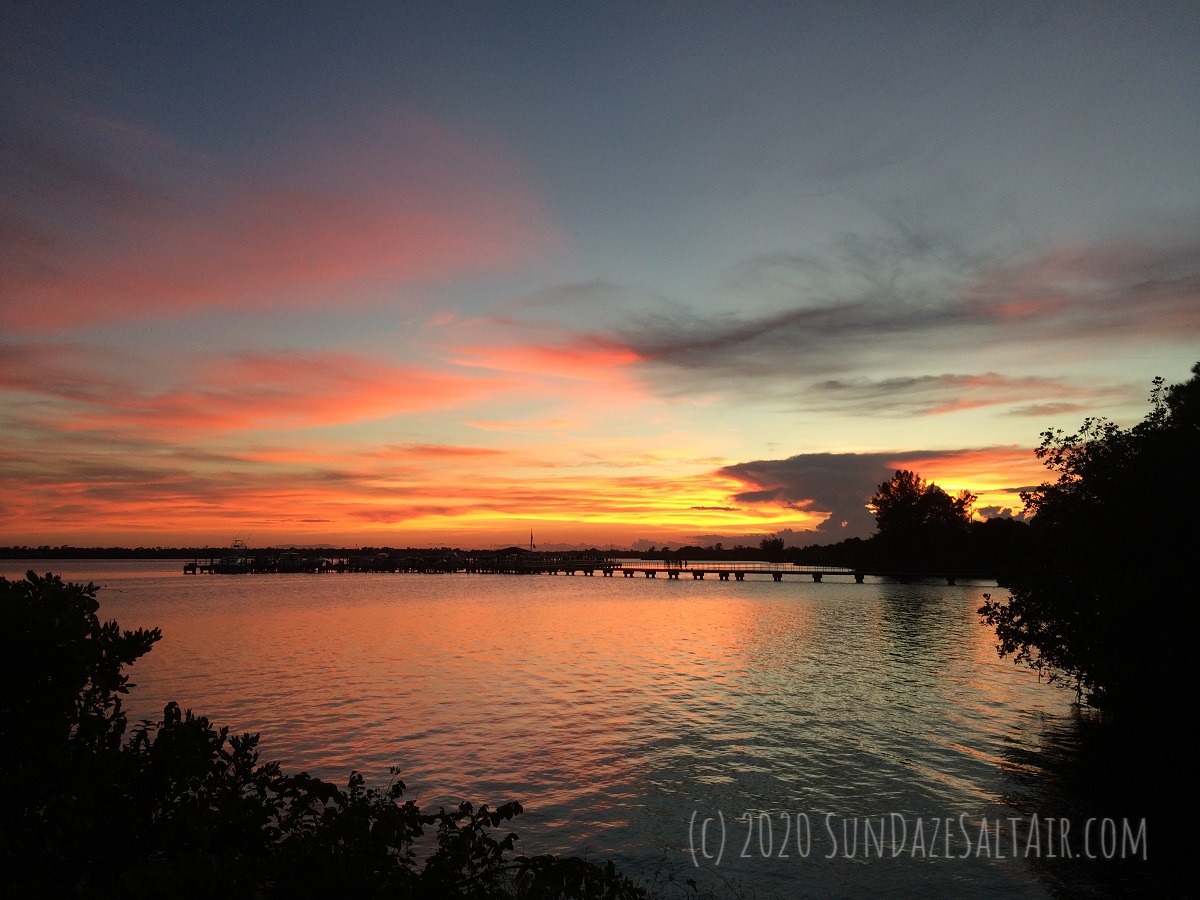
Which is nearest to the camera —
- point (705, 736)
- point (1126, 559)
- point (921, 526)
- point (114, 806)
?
point (114, 806)

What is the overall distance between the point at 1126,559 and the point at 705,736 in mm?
17108

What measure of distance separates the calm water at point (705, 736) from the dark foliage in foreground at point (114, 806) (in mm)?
11850

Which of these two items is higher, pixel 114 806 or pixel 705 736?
pixel 114 806

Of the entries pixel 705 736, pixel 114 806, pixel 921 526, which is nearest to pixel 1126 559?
pixel 705 736

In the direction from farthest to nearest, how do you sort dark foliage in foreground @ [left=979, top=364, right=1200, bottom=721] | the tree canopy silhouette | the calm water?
1. the tree canopy silhouette
2. dark foliage in foreground @ [left=979, top=364, right=1200, bottom=721]
3. the calm water

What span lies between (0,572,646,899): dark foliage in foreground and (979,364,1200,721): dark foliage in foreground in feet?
82.0

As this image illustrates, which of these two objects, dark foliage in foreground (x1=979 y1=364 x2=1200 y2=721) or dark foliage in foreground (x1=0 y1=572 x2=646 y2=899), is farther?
dark foliage in foreground (x1=979 y1=364 x2=1200 y2=721)

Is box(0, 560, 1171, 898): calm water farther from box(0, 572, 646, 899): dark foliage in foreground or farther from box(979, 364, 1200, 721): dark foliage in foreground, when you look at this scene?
box(0, 572, 646, 899): dark foliage in foreground

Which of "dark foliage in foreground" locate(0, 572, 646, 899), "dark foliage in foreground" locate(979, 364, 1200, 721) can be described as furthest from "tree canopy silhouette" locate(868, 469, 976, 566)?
"dark foliage in foreground" locate(0, 572, 646, 899)

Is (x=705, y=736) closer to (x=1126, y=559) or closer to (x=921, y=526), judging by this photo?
(x=1126, y=559)

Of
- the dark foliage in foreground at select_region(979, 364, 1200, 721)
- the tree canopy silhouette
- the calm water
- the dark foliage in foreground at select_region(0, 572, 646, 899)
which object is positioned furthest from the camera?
the tree canopy silhouette

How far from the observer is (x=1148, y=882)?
17078 millimetres

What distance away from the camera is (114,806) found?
24.0 feet

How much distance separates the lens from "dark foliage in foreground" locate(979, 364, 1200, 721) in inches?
974
